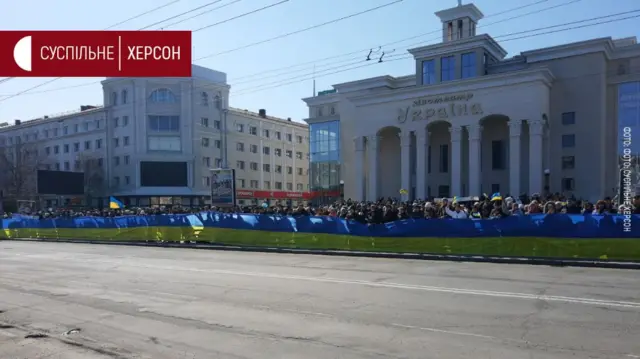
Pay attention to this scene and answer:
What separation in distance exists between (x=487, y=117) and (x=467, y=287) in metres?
32.9

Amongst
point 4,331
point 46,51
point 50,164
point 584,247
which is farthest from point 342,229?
point 50,164

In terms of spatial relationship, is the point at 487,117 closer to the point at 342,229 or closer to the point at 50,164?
the point at 342,229

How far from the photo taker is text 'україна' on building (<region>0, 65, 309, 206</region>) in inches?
2581

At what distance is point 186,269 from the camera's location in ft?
47.1

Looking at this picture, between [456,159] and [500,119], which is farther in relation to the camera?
[500,119]

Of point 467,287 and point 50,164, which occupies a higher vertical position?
point 50,164

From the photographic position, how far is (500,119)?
139ft

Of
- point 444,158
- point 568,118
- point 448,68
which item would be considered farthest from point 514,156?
point 448,68

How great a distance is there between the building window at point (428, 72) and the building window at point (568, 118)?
37.3ft

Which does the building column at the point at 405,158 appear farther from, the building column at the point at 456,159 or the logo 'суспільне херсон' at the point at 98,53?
the logo 'суспільне херсон' at the point at 98,53

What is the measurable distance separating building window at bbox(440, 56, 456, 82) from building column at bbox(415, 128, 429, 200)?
19.5 ft

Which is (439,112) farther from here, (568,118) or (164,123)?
(164,123)

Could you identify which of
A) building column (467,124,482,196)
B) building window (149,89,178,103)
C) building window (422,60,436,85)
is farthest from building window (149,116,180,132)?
building column (467,124,482,196)

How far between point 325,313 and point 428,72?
41385 millimetres
